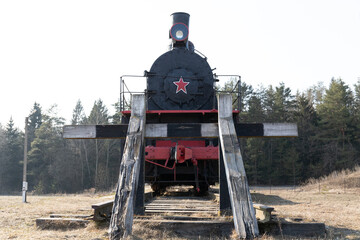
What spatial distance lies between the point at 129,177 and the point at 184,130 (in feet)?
4.37

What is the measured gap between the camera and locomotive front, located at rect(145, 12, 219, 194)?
8027 millimetres

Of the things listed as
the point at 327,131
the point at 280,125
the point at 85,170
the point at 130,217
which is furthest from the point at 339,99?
the point at 130,217

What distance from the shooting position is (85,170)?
44.2 metres

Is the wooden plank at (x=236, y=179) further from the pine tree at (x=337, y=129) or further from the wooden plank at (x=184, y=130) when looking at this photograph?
the pine tree at (x=337, y=129)

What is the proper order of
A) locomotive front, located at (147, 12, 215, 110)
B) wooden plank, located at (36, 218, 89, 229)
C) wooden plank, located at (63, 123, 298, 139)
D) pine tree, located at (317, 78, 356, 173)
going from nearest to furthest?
wooden plank, located at (36, 218, 89, 229)
wooden plank, located at (63, 123, 298, 139)
locomotive front, located at (147, 12, 215, 110)
pine tree, located at (317, 78, 356, 173)

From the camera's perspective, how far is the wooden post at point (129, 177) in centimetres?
379

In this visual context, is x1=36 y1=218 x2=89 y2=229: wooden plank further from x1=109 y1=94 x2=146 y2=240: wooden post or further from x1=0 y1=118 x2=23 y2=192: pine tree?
x1=0 y1=118 x2=23 y2=192: pine tree

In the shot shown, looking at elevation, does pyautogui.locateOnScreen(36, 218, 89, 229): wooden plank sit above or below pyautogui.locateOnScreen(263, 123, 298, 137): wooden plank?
below

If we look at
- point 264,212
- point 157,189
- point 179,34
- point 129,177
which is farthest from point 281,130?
point 179,34

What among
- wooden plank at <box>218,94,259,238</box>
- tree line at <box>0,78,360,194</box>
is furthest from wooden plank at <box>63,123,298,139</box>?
tree line at <box>0,78,360,194</box>

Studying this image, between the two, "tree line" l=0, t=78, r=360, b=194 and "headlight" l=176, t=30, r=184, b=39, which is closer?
"headlight" l=176, t=30, r=184, b=39

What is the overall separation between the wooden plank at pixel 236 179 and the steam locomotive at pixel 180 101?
268 centimetres

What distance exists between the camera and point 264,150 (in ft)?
131

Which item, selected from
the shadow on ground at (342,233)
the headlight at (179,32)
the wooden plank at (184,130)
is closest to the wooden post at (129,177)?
the wooden plank at (184,130)
